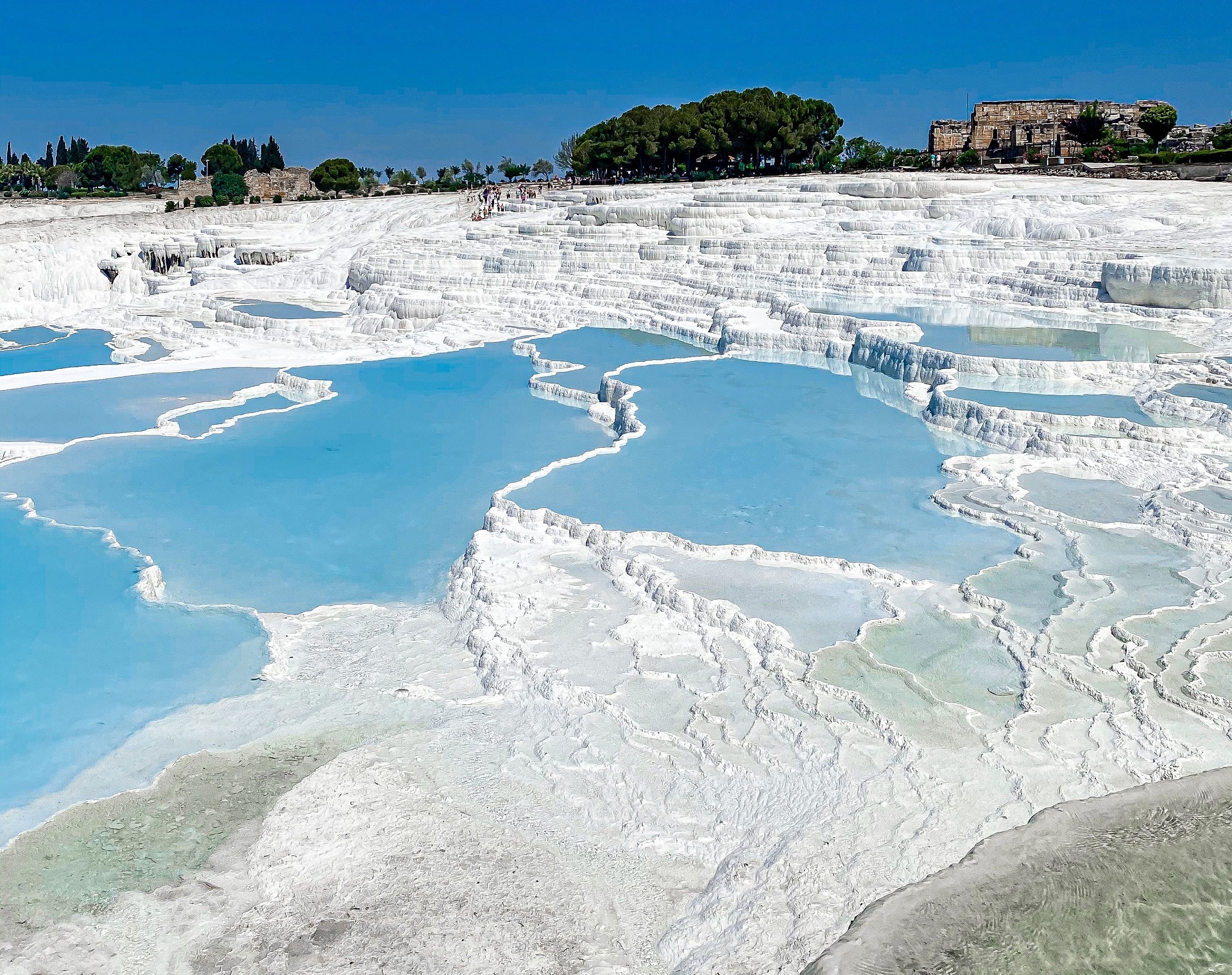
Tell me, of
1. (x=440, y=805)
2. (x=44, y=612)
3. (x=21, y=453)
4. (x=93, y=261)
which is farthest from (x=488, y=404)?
(x=93, y=261)

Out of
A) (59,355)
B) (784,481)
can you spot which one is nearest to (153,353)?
(59,355)

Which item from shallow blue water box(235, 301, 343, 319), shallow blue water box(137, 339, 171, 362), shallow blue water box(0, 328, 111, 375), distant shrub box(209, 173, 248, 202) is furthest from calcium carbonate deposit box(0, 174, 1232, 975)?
distant shrub box(209, 173, 248, 202)

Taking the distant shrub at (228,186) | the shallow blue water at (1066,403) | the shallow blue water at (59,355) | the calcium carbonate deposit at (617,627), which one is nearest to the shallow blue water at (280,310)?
the shallow blue water at (59,355)

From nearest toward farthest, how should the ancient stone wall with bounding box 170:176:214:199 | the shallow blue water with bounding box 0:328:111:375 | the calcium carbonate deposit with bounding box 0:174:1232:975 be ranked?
the calcium carbonate deposit with bounding box 0:174:1232:975, the shallow blue water with bounding box 0:328:111:375, the ancient stone wall with bounding box 170:176:214:199

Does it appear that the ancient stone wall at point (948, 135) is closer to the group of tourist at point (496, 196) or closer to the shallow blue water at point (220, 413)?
the group of tourist at point (496, 196)

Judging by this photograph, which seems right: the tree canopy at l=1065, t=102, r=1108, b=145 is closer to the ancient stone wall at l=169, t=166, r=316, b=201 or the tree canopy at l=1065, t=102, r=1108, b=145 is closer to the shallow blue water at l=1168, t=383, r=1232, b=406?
the ancient stone wall at l=169, t=166, r=316, b=201

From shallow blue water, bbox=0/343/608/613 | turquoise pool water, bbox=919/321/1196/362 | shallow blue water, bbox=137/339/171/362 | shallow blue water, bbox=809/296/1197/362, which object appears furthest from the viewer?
shallow blue water, bbox=137/339/171/362

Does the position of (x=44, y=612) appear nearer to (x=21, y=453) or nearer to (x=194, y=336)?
(x=21, y=453)
